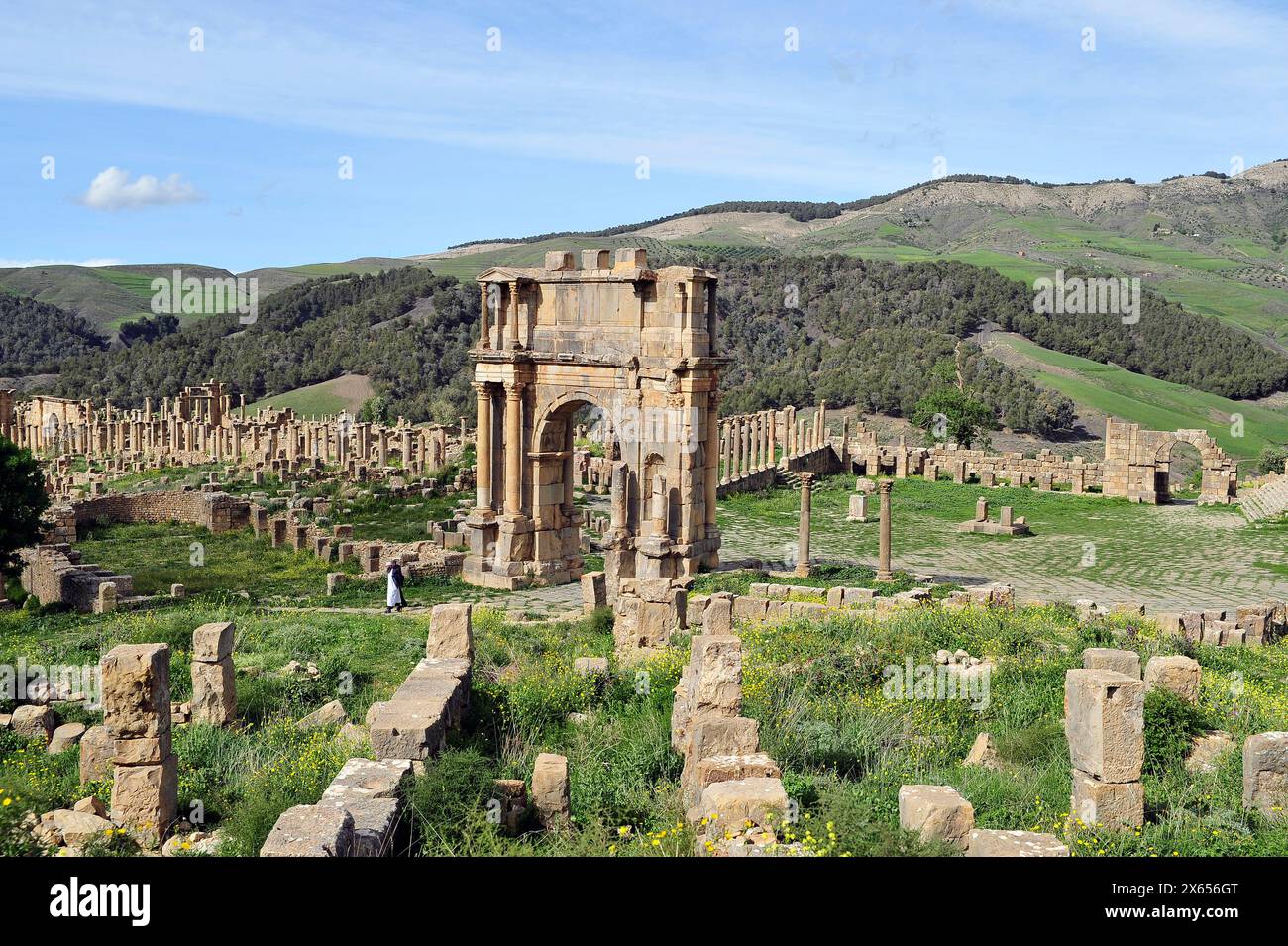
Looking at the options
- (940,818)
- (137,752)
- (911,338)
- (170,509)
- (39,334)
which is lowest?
(170,509)

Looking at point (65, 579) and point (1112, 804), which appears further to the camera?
point (65, 579)

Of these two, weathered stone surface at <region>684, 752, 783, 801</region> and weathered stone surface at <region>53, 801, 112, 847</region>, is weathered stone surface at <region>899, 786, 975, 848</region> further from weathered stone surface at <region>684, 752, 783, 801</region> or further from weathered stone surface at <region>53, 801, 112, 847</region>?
weathered stone surface at <region>53, 801, 112, 847</region>

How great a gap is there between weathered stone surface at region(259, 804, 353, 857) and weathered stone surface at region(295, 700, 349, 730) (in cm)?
461

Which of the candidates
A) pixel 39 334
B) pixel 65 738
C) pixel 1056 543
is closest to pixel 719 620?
pixel 65 738

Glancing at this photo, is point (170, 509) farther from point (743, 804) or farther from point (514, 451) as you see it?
point (743, 804)

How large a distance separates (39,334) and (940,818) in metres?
121

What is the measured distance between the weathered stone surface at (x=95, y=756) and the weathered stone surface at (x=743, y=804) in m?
6.12

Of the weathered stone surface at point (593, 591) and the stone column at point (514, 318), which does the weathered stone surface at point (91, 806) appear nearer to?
the weathered stone surface at point (593, 591)

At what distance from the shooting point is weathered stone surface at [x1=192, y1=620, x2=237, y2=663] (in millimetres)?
12422

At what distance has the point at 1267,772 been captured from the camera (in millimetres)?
8648

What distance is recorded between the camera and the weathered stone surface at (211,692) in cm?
1245

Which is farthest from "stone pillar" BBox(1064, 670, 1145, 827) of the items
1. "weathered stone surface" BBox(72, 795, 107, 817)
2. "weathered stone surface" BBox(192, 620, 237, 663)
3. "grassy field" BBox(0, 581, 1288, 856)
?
"weathered stone surface" BBox(192, 620, 237, 663)

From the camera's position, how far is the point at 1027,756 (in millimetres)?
10242
